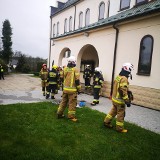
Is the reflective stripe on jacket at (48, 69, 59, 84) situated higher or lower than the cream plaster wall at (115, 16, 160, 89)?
lower

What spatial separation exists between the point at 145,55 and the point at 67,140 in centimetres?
706

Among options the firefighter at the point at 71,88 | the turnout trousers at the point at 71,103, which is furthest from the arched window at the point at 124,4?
the turnout trousers at the point at 71,103

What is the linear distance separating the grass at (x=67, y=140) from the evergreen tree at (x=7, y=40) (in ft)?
164

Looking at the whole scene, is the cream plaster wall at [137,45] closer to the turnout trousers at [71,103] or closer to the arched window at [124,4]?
the arched window at [124,4]

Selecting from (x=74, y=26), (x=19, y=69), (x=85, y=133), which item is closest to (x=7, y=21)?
(x=19, y=69)

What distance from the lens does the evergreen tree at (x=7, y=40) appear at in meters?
52.7

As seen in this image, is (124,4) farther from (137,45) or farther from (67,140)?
(67,140)

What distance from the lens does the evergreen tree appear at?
52688 mm

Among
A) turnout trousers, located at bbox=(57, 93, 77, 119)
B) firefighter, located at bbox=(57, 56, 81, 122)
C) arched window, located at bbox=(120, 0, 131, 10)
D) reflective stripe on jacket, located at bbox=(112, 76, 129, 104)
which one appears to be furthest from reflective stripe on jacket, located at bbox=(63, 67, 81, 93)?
arched window, located at bbox=(120, 0, 131, 10)

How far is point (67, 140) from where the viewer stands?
193 inches

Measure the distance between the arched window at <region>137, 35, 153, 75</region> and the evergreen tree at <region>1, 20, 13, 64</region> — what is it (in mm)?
49080

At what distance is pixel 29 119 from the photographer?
6.32m

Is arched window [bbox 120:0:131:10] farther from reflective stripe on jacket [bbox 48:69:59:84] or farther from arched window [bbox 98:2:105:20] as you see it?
reflective stripe on jacket [bbox 48:69:59:84]

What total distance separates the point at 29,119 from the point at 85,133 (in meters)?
2.11
